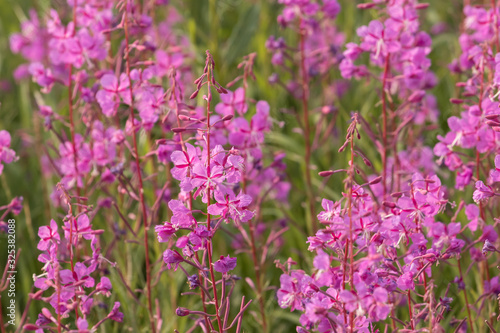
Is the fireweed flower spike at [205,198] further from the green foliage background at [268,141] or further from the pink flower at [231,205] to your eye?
the green foliage background at [268,141]

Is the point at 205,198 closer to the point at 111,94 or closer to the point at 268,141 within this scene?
the point at 111,94

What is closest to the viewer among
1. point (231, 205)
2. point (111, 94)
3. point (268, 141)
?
point (231, 205)

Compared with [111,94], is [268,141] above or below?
below

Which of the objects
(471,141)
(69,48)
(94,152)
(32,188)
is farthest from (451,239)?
(32,188)

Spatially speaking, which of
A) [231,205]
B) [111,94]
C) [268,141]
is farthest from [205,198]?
[268,141]

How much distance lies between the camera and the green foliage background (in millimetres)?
3682

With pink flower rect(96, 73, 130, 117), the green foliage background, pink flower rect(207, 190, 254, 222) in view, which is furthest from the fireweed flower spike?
the green foliage background

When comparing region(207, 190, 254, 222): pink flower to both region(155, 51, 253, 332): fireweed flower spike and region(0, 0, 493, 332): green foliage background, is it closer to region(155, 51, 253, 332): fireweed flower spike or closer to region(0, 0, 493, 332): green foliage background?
region(155, 51, 253, 332): fireweed flower spike

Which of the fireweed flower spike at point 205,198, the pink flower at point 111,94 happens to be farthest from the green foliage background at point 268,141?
the fireweed flower spike at point 205,198

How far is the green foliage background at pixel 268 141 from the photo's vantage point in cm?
368

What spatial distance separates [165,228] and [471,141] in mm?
1526

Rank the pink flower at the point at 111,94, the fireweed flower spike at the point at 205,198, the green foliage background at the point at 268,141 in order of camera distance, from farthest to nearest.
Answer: the green foliage background at the point at 268,141, the pink flower at the point at 111,94, the fireweed flower spike at the point at 205,198

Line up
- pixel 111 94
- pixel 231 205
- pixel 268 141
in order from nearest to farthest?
pixel 231 205 < pixel 111 94 < pixel 268 141

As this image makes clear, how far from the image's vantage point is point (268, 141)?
493cm
